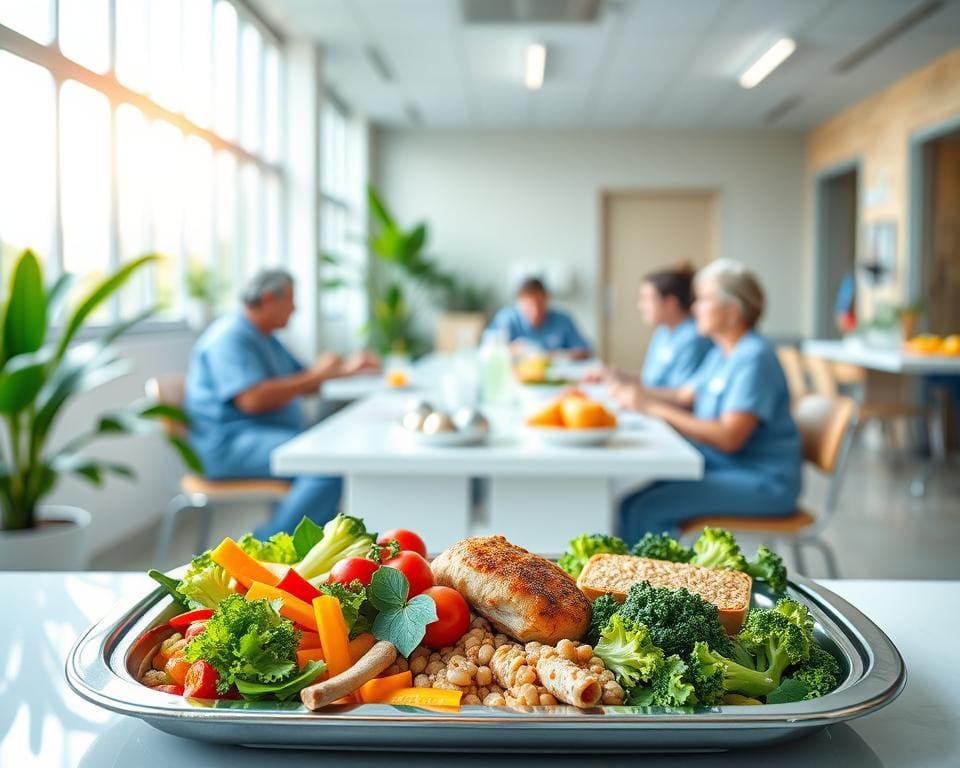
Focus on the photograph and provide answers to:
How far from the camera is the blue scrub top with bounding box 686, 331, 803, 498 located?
8.93 feet

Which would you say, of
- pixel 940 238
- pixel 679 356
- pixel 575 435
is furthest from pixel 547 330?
pixel 575 435

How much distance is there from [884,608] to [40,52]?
352cm

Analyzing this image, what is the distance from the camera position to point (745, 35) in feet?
20.8

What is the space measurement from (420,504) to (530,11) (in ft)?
12.9

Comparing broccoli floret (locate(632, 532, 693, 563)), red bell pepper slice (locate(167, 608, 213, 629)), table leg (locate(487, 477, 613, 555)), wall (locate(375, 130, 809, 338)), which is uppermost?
wall (locate(375, 130, 809, 338))

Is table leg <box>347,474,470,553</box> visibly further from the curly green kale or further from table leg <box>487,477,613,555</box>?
the curly green kale

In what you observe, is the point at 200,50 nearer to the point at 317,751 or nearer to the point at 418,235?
the point at 418,235

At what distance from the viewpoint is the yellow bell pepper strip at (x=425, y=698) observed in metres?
0.63

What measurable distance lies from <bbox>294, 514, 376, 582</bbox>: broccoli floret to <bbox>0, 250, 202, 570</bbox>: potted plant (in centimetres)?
182

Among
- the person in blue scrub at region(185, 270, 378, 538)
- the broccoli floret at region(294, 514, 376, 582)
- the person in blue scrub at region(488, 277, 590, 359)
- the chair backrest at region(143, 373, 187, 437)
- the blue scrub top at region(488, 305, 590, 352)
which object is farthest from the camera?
the blue scrub top at region(488, 305, 590, 352)

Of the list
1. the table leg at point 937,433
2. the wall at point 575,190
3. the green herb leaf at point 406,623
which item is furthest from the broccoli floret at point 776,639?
the wall at point 575,190

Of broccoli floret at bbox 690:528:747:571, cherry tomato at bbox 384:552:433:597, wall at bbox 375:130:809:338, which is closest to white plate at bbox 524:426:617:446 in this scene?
broccoli floret at bbox 690:528:747:571

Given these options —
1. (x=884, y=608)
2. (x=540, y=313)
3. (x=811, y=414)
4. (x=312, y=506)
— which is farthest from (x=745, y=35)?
(x=884, y=608)

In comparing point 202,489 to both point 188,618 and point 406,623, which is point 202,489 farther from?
point 406,623
